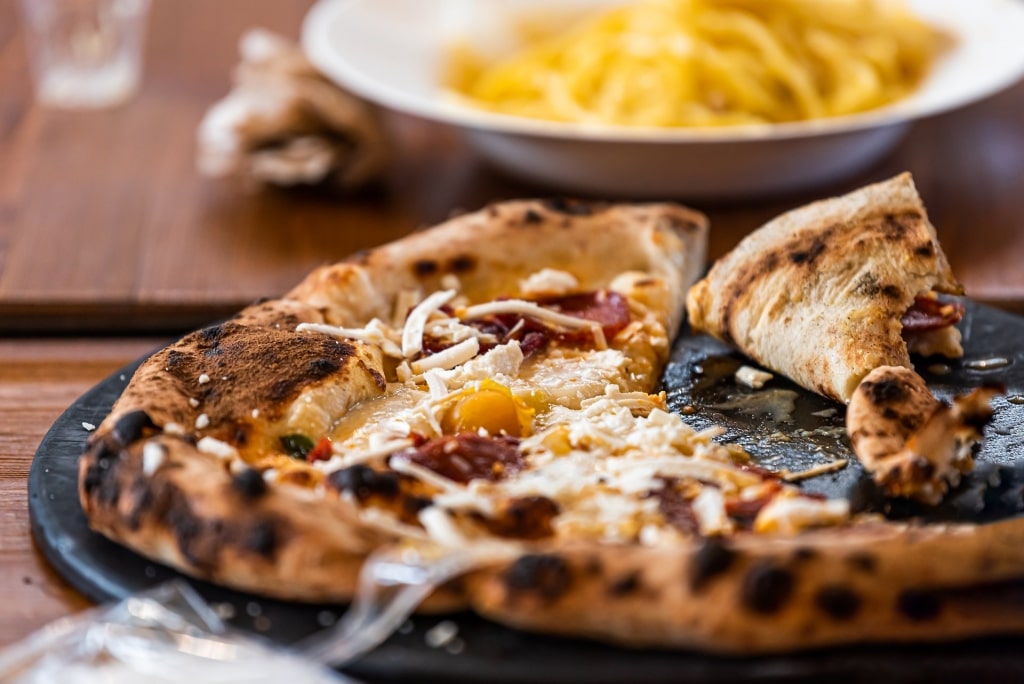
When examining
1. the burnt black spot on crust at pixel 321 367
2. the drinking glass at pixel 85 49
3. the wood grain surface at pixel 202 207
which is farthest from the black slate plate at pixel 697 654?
the drinking glass at pixel 85 49

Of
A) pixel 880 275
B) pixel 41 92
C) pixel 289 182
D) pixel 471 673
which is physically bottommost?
pixel 41 92

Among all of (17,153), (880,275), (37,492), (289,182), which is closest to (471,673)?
(37,492)

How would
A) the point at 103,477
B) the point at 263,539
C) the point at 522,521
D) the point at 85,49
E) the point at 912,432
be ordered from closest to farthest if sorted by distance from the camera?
the point at 263,539, the point at 522,521, the point at 103,477, the point at 912,432, the point at 85,49

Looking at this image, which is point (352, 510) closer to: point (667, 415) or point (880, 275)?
point (667, 415)

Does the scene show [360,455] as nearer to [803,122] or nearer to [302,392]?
[302,392]

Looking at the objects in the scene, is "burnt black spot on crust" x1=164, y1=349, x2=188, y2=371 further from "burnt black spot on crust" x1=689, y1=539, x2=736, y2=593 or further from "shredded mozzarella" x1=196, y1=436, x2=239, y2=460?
"burnt black spot on crust" x1=689, y1=539, x2=736, y2=593

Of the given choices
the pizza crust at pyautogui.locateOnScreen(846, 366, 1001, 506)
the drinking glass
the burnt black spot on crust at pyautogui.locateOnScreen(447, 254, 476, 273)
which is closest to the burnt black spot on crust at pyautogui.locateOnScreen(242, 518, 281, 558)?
the pizza crust at pyautogui.locateOnScreen(846, 366, 1001, 506)

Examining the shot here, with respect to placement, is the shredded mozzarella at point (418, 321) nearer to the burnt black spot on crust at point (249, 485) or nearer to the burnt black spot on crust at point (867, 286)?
the burnt black spot on crust at point (249, 485)

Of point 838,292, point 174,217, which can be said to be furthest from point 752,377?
Result: point 174,217
